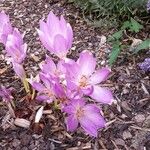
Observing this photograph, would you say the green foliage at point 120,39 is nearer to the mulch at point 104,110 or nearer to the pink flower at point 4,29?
the mulch at point 104,110

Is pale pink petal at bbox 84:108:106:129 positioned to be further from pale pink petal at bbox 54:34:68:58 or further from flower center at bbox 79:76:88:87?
pale pink petal at bbox 54:34:68:58

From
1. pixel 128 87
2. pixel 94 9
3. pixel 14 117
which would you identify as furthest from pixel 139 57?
pixel 14 117

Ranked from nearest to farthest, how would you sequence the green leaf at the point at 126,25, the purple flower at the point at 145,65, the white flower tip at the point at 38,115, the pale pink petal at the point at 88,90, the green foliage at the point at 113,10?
the pale pink petal at the point at 88,90, the white flower tip at the point at 38,115, the purple flower at the point at 145,65, the green leaf at the point at 126,25, the green foliage at the point at 113,10

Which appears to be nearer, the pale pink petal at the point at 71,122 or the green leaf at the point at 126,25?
the pale pink petal at the point at 71,122

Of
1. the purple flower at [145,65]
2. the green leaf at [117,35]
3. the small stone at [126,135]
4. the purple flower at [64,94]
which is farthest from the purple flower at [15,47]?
the green leaf at [117,35]

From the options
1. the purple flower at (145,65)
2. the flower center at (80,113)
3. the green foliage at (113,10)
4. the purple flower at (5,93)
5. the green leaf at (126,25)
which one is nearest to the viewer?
the flower center at (80,113)

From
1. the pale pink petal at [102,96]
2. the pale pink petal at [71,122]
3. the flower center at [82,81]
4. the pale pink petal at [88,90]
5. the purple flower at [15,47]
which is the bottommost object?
the pale pink petal at [71,122]

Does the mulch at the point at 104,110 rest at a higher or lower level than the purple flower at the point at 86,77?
lower

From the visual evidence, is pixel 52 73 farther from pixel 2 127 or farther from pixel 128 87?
pixel 128 87

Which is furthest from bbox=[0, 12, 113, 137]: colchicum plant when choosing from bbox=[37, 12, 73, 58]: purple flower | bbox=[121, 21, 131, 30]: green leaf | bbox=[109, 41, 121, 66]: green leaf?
bbox=[121, 21, 131, 30]: green leaf
